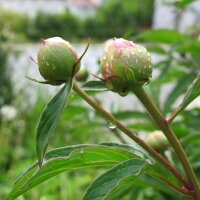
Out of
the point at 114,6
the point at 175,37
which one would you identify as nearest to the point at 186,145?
the point at 175,37

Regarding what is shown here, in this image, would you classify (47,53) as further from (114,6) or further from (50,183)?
(114,6)

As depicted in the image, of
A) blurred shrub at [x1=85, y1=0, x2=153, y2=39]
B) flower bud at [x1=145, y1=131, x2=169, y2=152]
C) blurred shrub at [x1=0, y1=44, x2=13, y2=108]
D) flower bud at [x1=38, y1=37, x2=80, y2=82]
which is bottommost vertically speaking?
blurred shrub at [x1=85, y1=0, x2=153, y2=39]

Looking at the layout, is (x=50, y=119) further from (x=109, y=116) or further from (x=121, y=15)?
(x=121, y=15)

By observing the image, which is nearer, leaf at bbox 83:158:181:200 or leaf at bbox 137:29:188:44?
leaf at bbox 83:158:181:200

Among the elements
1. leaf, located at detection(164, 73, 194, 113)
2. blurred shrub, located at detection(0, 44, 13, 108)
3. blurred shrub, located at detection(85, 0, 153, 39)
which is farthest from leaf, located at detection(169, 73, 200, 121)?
blurred shrub, located at detection(85, 0, 153, 39)

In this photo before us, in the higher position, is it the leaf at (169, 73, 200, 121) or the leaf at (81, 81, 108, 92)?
the leaf at (169, 73, 200, 121)

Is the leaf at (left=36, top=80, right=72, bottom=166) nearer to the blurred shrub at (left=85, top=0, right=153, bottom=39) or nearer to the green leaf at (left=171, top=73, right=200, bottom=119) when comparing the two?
the green leaf at (left=171, top=73, right=200, bottom=119)

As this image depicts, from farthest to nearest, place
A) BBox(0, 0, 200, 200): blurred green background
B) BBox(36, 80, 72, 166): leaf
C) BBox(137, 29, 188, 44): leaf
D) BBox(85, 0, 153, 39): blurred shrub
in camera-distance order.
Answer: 1. BBox(85, 0, 153, 39): blurred shrub
2. BBox(137, 29, 188, 44): leaf
3. BBox(0, 0, 200, 200): blurred green background
4. BBox(36, 80, 72, 166): leaf

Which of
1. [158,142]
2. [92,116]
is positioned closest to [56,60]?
[158,142]

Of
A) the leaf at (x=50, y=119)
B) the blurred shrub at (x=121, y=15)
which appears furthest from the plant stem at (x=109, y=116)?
the blurred shrub at (x=121, y=15)
